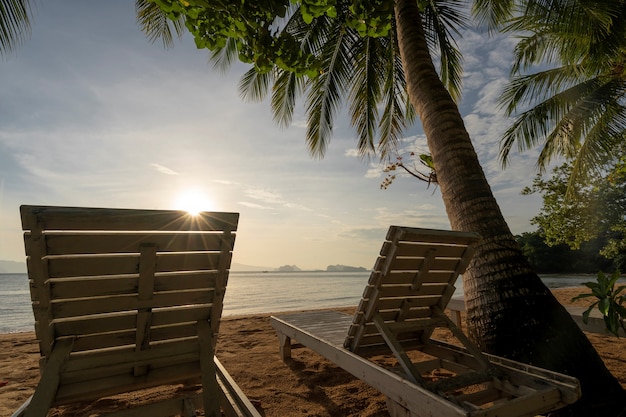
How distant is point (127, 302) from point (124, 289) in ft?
0.26

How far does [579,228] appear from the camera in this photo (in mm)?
13688

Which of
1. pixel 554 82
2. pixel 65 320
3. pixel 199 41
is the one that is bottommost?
pixel 65 320

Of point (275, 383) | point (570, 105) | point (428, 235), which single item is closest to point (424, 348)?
point (428, 235)

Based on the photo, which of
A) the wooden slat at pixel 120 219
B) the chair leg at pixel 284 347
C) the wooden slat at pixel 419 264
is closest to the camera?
the wooden slat at pixel 120 219

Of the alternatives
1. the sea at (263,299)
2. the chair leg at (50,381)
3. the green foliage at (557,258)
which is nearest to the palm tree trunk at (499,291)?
the chair leg at (50,381)

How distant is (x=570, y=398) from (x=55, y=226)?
278 centimetres

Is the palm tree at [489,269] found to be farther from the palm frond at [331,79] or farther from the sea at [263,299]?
the sea at [263,299]

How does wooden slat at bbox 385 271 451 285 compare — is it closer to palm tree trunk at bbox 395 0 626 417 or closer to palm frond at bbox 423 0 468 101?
palm tree trunk at bbox 395 0 626 417

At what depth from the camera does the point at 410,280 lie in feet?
8.09

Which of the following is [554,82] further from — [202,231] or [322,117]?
[202,231]

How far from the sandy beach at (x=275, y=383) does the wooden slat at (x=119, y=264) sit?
147cm

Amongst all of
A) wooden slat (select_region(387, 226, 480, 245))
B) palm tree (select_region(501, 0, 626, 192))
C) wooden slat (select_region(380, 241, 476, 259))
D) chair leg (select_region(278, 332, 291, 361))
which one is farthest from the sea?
wooden slat (select_region(387, 226, 480, 245))

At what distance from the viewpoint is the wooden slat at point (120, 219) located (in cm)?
143

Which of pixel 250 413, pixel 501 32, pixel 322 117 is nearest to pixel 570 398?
pixel 250 413
